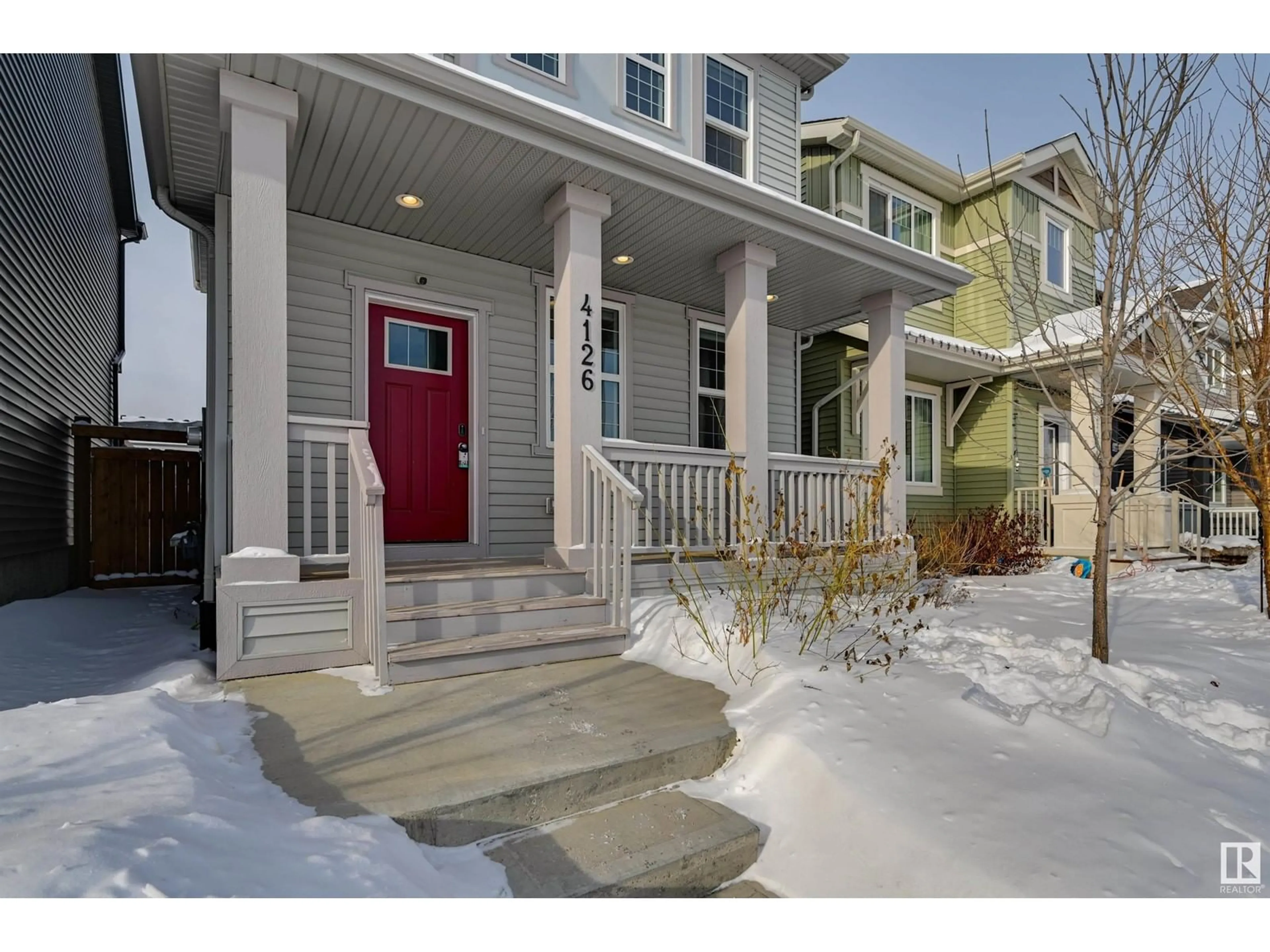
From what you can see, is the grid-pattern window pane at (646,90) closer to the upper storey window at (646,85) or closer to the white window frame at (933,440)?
the upper storey window at (646,85)

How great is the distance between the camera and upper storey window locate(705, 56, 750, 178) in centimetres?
666

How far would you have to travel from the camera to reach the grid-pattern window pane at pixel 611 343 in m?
6.45

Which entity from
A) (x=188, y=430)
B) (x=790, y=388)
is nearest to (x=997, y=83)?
(x=790, y=388)

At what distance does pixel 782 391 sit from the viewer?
297 inches

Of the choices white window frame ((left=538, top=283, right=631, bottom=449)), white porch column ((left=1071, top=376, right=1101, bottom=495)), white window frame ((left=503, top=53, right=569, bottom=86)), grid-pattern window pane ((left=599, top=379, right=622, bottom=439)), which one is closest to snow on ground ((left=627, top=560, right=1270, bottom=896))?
white porch column ((left=1071, top=376, right=1101, bottom=495))

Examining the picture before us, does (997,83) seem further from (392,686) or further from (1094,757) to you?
(392,686)

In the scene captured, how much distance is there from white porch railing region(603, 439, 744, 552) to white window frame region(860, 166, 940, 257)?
549cm

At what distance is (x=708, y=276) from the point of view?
623 cm

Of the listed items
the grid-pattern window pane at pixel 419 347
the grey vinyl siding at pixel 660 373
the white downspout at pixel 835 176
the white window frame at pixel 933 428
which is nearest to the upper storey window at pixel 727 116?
the grey vinyl siding at pixel 660 373

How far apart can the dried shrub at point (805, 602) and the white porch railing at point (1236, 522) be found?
11.1 m

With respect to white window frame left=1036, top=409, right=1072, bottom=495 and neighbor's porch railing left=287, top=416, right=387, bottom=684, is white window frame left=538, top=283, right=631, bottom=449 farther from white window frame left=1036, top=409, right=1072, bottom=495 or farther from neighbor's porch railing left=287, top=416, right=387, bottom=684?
white window frame left=1036, top=409, right=1072, bottom=495

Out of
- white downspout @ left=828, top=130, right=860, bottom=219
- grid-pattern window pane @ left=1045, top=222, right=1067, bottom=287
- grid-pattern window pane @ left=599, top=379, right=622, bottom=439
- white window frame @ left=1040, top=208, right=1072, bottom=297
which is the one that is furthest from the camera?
grid-pattern window pane @ left=1045, top=222, right=1067, bottom=287

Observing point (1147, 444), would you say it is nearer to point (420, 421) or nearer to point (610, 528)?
point (610, 528)
